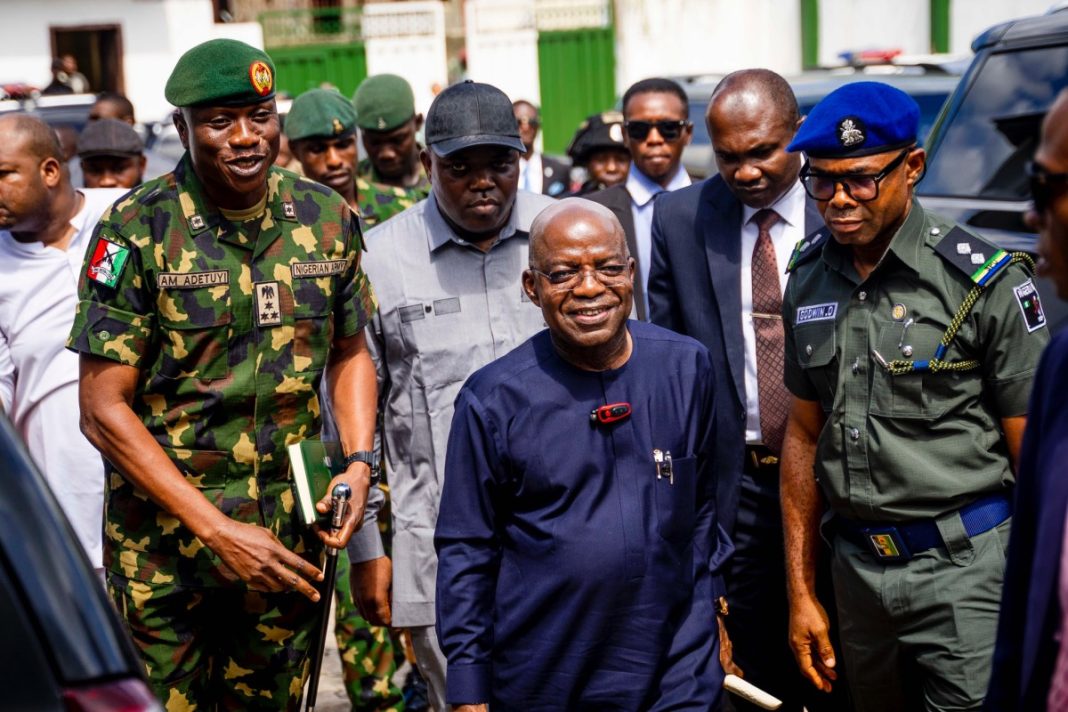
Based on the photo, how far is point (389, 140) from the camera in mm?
7598

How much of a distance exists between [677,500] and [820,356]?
2.13ft

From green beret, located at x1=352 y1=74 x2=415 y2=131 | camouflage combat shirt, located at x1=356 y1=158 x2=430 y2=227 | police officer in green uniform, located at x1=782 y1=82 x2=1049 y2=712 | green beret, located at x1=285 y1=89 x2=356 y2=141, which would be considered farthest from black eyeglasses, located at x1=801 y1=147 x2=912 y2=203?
green beret, located at x1=352 y1=74 x2=415 y2=131

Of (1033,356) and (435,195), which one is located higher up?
(435,195)

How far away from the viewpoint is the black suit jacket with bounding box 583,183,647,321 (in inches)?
207

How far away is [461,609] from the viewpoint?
11.6 feet

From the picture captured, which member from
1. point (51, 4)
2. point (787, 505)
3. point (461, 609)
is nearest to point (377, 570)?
point (461, 609)

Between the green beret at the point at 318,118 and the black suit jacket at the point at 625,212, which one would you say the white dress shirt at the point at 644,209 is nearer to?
the black suit jacket at the point at 625,212

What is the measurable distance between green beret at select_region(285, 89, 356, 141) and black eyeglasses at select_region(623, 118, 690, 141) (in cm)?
143

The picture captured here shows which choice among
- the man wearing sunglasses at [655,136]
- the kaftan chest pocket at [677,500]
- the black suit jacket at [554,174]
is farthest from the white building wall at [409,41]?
the kaftan chest pocket at [677,500]

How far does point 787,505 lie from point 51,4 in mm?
23374

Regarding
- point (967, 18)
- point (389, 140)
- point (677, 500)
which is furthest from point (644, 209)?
point (967, 18)

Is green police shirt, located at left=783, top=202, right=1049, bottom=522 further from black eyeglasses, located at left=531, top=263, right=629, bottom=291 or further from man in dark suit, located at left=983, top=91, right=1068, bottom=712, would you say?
man in dark suit, located at left=983, top=91, right=1068, bottom=712

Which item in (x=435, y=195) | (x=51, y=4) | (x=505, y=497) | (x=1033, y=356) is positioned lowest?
(x=505, y=497)

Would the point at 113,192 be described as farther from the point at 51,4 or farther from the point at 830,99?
the point at 51,4
